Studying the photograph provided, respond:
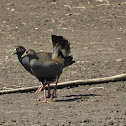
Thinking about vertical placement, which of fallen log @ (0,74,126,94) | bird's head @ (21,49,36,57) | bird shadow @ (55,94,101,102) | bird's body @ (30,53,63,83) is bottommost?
bird shadow @ (55,94,101,102)

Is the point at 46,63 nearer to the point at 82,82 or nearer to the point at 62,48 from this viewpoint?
the point at 62,48

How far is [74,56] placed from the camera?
11.9m

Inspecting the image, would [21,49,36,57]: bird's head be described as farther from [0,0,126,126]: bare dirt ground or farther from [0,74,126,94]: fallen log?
[0,74,126,94]: fallen log

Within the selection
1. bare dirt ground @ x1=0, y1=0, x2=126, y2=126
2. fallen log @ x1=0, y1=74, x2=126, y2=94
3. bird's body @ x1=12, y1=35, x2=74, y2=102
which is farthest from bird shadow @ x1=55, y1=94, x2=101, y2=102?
fallen log @ x1=0, y1=74, x2=126, y2=94

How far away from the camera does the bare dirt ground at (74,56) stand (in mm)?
6885

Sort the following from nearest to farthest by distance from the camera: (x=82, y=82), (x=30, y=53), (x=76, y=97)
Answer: (x=30, y=53) → (x=76, y=97) → (x=82, y=82)

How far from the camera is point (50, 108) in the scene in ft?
24.6

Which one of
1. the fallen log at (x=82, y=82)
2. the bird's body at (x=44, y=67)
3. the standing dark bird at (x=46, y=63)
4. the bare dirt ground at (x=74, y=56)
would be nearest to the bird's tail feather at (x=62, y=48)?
the standing dark bird at (x=46, y=63)

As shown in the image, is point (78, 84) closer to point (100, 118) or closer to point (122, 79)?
point (122, 79)

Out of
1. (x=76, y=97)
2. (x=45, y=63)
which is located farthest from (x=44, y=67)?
(x=76, y=97)

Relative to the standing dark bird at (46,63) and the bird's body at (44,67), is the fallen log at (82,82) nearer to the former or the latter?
the standing dark bird at (46,63)

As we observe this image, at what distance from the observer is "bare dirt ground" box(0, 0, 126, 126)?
689 centimetres

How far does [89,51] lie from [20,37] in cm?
263

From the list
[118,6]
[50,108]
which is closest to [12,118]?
[50,108]
